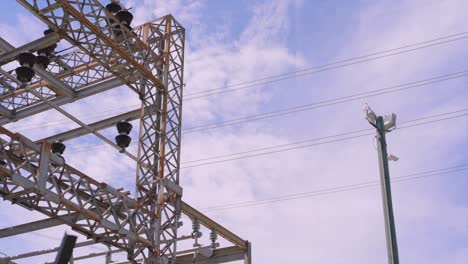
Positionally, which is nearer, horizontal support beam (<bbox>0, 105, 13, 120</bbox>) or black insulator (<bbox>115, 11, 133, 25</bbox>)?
black insulator (<bbox>115, 11, 133, 25</bbox>)

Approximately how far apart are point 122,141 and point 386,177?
8368 millimetres

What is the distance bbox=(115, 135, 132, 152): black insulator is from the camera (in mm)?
19719

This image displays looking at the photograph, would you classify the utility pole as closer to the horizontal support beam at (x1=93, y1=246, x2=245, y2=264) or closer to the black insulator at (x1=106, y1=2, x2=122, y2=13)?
the horizontal support beam at (x1=93, y1=246, x2=245, y2=264)

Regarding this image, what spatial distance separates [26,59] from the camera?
1773cm

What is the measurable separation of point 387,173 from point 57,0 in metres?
9.65

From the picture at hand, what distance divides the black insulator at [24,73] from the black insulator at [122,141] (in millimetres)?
3378

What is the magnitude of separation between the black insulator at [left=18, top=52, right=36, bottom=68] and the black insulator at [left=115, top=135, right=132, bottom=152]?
3.48 meters

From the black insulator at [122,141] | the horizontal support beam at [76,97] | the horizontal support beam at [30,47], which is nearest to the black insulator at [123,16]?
the horizontal support beam at [76,97]

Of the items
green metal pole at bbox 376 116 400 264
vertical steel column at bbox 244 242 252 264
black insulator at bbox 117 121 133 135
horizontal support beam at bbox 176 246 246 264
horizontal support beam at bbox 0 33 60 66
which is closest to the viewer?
green metal pole at bbox 376 116 400 264

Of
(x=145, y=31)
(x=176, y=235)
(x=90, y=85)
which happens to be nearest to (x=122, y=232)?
(x=176, y=235)

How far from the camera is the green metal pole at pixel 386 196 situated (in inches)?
544

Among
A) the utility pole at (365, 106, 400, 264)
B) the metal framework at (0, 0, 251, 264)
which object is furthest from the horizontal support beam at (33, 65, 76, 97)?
the utility pole at (365, 106, 400, 264)

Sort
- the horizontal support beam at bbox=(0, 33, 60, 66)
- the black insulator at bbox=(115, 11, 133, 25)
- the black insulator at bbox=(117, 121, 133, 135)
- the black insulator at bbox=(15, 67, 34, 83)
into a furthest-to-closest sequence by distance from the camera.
A: the black insulator at bbox=(117, 121, 133, 135), the black insulator at bbox=(115, 11, 133, 25), the horizontal support beam at bbox=(0, 33, 60, 66), the black insulator at bbox=(15, 67, 34, 83)

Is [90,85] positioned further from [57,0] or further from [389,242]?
[389,242]
